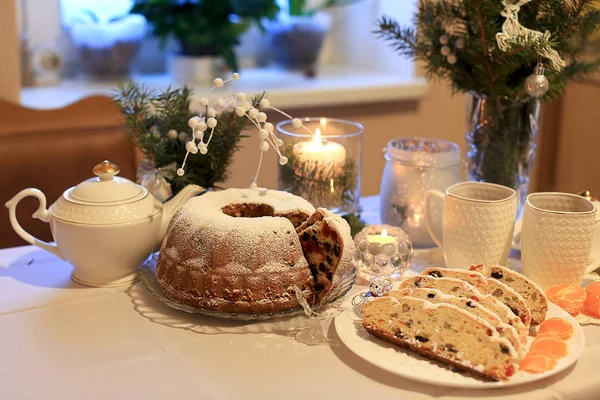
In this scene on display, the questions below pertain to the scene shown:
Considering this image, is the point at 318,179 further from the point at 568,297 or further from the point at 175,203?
the point at 568,297

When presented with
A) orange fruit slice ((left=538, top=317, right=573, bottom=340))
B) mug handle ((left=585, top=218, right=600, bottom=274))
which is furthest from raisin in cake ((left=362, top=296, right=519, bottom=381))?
mug handle ((left=585, top=218, right=600, bottom=274))

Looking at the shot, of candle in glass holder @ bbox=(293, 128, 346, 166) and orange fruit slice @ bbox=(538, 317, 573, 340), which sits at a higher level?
candle in glass holder @ bbox=(293, 128, 346, 166)

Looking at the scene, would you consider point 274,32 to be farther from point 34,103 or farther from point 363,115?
point 34,103

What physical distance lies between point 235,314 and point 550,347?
39 centimetres

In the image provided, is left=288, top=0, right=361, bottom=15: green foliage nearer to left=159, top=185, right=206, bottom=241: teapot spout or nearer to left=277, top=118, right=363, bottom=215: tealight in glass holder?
left=277, top=118, right=363, bottom=215: tealight in glass holder

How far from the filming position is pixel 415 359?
2.80 ft

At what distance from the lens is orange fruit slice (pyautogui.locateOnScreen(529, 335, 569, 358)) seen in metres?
0.85

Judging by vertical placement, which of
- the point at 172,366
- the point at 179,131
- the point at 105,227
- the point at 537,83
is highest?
the point at 537,83

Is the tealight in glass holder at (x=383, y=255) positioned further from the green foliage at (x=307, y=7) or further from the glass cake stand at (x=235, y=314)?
the green foliage at (x=307, y=7)

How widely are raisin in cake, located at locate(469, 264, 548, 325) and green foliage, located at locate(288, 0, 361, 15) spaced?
1.72 metres

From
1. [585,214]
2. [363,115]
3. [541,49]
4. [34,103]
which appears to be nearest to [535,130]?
[541,49]

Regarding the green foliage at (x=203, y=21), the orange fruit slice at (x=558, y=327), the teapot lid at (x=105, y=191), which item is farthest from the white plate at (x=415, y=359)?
the green foliage at (x=203, y=21)

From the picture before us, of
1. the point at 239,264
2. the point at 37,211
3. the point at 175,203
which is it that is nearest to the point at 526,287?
the point at 239,264

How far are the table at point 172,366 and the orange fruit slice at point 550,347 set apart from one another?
3cm
